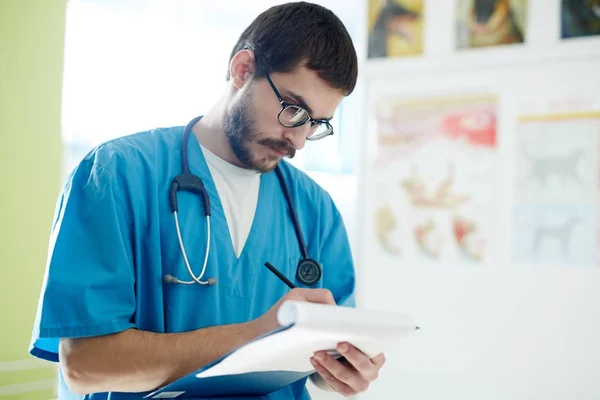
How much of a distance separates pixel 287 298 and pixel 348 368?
19 cm

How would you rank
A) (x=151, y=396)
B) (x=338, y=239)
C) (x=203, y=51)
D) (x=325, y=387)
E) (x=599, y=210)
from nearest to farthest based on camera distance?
(x=151, y=396)
(x=325, y=387)
(x=338, y=239)
(x=599, y=210)
(x=203, y=51)

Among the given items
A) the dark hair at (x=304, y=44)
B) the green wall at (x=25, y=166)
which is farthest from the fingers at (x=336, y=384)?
the green wall at (x=25, y=166)

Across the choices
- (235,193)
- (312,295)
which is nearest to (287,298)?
(312,295)

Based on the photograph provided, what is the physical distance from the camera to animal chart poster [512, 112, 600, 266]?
6.79 feet

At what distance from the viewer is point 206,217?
1119 millimetres

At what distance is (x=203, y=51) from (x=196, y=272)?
1.95m

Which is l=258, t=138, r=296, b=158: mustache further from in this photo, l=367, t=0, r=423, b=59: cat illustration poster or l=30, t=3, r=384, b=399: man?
l=367, t=0, r=423, b=59: cat illustration poster

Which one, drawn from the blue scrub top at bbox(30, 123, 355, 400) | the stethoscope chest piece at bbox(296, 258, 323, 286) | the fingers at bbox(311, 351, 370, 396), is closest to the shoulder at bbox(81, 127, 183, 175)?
the blue scrub top at bbox(30, 123, 355, 400)

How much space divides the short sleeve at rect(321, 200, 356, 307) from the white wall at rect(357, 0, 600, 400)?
101 centimetres

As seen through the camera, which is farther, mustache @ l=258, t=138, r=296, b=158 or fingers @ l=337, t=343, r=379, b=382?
mustache @ l=258, t=138, r=296, b=158

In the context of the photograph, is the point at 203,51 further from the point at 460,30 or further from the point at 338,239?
the point at 338,239

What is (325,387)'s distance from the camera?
1241mm

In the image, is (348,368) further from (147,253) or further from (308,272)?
(147,253)

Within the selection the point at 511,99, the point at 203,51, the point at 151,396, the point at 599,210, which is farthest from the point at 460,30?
the point at 151,396
